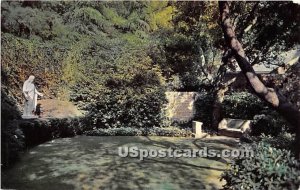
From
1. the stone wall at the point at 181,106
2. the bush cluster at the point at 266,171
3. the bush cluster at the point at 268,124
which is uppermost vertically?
the stone wall at the point at 181,106

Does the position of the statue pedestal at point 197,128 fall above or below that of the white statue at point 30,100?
below

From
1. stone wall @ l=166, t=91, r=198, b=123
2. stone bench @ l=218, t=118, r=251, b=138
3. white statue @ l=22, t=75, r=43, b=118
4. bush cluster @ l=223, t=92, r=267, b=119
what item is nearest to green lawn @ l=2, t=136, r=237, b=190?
white statue @ l=22, t=75, r=43, b=118

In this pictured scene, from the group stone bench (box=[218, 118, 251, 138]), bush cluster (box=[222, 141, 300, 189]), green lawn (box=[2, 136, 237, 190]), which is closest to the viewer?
bush cluster (box=[222, 141, 300, 189])

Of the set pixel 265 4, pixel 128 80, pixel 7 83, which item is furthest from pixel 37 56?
pixel 265 4

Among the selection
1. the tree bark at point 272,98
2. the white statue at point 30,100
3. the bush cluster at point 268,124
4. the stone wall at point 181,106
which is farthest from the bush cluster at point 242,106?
the white statue at point 30,100

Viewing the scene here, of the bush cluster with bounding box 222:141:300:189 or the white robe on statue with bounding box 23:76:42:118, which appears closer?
the bush cluster with bounding box 222:141:300:189

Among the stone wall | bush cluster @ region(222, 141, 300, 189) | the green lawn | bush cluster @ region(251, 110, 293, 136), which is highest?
the stone wall

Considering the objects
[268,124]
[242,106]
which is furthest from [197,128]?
[268,124]

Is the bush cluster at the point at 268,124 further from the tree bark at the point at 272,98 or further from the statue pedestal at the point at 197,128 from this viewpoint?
the tree bark at the point at 272,98

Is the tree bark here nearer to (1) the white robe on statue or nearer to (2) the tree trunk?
(1) the white robe on statue

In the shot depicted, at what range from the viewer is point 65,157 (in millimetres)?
7270

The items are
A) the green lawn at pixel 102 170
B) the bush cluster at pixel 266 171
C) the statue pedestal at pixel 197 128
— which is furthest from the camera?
the statue pedestal at pixel 197 128

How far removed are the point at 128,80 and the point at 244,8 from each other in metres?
4.76

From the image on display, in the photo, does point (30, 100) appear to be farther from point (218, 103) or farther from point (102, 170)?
point (218, 103)
